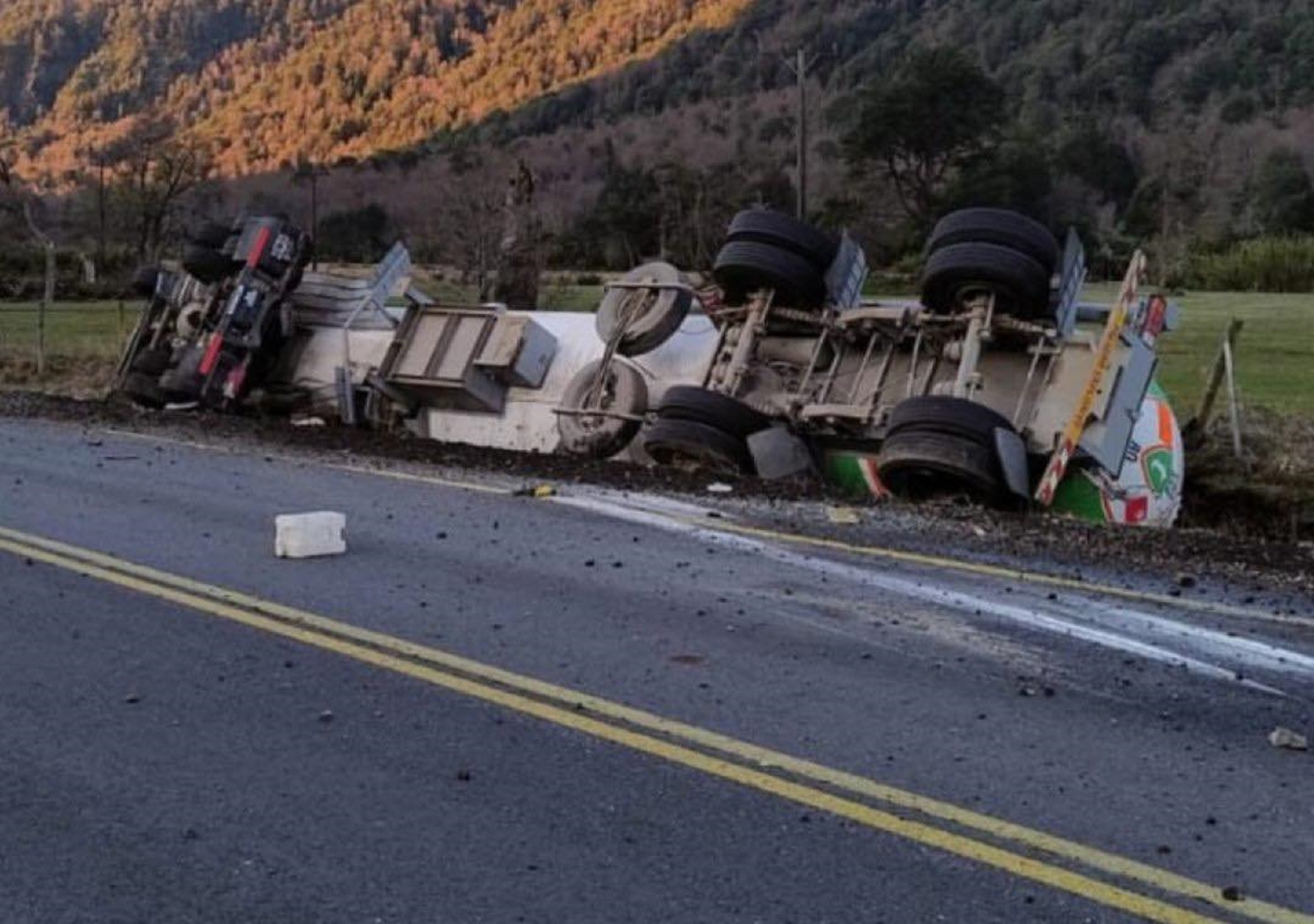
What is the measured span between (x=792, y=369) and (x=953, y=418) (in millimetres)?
2683

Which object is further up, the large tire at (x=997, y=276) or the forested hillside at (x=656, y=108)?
the forested hillside at (x=656, y=108)

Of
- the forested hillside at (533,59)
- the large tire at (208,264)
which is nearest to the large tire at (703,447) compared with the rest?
the large tire at (208,264)

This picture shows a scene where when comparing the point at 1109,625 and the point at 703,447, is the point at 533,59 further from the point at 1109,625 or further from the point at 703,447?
the point at 1109,625

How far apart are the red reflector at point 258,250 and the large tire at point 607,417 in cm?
469

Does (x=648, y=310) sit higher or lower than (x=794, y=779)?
higher

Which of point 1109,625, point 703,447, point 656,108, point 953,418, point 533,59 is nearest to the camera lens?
point 1109,625

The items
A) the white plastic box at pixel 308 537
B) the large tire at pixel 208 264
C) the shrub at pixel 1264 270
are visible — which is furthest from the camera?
the shrub at pixel 1264 270

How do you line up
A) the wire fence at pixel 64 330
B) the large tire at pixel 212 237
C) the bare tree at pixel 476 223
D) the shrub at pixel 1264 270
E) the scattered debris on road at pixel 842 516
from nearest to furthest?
the scattered debris on road at pixel 842 516
the large tire at pixel 212 237
the wire fence at pixel 64 330
the bare tree at pixel 476 223
the shrub at pixel 1264 270

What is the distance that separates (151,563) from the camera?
815 cm

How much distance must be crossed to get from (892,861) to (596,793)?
976 millimetres

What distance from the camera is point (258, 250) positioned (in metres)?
16.8

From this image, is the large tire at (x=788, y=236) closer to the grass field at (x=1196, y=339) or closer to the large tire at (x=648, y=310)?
the large tire at (x=648, y=310)

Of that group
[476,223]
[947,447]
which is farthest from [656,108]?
[947,447]

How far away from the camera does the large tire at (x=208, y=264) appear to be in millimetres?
17156
